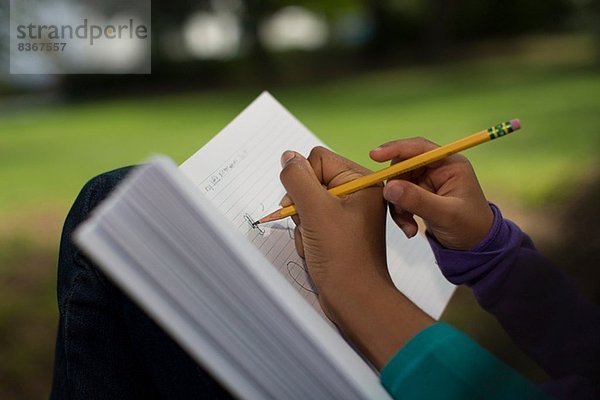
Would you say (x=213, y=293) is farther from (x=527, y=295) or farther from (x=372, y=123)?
(x=372, y=123)

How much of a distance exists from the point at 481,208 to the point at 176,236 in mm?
320

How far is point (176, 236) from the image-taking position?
0.37 metres

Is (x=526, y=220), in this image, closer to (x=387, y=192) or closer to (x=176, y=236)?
(x=387, y=192)

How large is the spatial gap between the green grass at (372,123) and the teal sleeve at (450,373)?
7.82 ft

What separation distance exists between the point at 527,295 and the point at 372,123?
3691 mm

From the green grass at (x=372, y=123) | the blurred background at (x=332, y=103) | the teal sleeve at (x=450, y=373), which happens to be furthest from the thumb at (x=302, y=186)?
the green grass at (x=372, y=123)

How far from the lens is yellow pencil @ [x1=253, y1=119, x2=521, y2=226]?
0.55 meters

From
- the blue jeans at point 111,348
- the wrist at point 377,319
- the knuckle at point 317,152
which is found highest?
the knuckle at point 317,152

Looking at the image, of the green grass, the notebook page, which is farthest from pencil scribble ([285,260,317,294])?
the green grass

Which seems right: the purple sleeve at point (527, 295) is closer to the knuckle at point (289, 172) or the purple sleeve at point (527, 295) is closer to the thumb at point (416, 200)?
the thumb at point (416, 200)

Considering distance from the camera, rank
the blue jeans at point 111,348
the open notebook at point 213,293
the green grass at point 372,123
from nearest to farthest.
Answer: the open notebook at point 213,293, the blue jeans at point 111,348, the green grass at point 372,123

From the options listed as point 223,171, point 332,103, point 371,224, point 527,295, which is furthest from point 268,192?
point 332,103

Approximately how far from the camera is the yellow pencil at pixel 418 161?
0.55m

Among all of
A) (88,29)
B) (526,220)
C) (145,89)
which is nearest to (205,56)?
(145,89)
